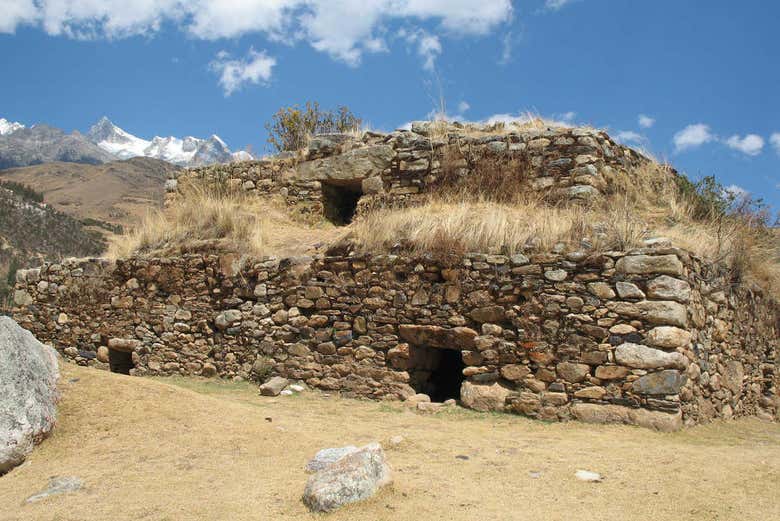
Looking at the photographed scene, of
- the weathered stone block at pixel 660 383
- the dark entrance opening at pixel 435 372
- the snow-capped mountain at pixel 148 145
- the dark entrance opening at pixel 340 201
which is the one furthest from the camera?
the snow-capped mountain at pixel 148 145

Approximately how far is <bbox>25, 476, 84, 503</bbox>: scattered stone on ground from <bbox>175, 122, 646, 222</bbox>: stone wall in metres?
7.01

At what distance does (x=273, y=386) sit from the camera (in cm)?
790

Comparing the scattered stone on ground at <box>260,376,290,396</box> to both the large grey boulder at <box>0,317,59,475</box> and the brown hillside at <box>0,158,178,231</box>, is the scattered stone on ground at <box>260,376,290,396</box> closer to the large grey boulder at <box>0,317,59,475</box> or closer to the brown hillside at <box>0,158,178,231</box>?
the large grey boulder at <box>0,317,59,475</box>

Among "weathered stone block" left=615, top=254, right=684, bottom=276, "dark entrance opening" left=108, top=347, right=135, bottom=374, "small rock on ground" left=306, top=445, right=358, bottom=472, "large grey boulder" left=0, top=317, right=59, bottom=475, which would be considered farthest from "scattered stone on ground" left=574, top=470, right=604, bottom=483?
"dark entrance opening" left=108, top=347, right=135, bottom=374

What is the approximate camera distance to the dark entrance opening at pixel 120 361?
9984 mm

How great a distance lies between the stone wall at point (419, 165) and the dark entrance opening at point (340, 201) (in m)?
0.06

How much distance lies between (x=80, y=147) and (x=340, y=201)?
13611 centimetres

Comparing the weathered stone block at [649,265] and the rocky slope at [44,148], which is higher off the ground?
the rocky slope at [44,148]

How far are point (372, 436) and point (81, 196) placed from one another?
7123 centimetres

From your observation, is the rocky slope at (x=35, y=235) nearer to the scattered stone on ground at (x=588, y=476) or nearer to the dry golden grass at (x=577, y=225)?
the dry golden grass at (x=577, y=225)

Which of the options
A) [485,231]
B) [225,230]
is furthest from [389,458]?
[225,230]

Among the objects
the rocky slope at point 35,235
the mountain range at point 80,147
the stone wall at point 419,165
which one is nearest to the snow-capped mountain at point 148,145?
the mountain range at point 80,147

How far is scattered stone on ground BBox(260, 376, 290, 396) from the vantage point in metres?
7.86

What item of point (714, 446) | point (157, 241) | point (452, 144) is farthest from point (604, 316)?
point (157, 241)
